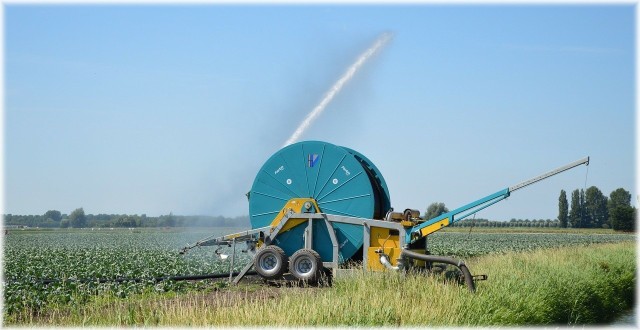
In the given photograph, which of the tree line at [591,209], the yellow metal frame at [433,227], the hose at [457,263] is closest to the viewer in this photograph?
the hose at [457,263]

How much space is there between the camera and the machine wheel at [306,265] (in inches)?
728

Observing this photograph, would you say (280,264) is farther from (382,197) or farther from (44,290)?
(44,290)

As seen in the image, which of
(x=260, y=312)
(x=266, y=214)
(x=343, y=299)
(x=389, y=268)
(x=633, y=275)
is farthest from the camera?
(x=633, y=275)

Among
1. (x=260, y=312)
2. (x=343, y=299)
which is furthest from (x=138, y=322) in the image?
(x=343, y=299)

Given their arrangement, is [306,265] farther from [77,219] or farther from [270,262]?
[77,219]

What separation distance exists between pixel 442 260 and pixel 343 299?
421 centimetres

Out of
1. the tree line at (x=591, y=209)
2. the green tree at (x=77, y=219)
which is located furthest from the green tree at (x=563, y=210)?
the green tree at (x=77, y=219)

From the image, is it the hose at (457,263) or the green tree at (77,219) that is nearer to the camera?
the hose at (457,263)

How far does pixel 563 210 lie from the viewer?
4161 inches

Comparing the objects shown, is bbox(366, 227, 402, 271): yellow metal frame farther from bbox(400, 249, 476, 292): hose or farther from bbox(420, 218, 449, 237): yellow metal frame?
bbox(400, 249, 476, 292): hose

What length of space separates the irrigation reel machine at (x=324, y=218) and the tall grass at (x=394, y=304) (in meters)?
0.93

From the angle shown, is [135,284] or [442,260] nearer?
[442,260]

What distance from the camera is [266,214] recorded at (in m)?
19.9

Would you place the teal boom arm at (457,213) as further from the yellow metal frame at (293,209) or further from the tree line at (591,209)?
the tree line at (591,209)
